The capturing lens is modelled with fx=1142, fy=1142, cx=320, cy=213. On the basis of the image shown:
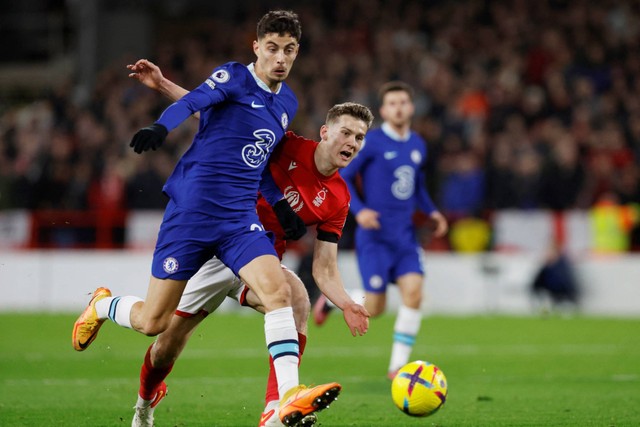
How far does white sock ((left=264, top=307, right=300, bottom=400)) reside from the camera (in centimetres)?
623

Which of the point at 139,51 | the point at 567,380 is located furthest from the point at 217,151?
the point at 139,51

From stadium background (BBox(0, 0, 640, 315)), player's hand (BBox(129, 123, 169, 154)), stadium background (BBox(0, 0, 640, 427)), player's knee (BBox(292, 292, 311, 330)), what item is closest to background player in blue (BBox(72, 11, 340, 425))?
player's knee (BBox(292, 292, 311, 330))

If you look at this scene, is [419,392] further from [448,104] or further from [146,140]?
[448,104]

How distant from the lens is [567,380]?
398 inches

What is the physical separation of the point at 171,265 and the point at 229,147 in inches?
30.0

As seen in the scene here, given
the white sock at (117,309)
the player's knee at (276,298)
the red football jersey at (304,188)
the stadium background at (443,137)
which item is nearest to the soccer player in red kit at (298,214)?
the red football jersey at (304,188)

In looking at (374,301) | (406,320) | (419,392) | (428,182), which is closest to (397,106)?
(374,301)

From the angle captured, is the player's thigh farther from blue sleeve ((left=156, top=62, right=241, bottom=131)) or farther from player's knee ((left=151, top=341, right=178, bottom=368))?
blue sleeve ((left=156, top=62, right=241, bottom=131))

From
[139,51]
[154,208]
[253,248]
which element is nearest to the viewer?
[253,248]

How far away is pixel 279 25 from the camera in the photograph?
262 inches

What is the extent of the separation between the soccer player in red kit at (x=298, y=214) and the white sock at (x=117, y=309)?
281 millimetres

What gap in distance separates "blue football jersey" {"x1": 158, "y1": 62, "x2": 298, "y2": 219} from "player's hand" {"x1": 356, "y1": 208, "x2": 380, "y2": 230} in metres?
3.23

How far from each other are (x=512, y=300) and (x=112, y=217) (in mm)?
6765

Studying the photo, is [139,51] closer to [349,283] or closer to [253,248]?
[349,283]
